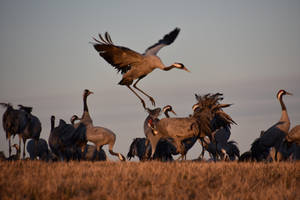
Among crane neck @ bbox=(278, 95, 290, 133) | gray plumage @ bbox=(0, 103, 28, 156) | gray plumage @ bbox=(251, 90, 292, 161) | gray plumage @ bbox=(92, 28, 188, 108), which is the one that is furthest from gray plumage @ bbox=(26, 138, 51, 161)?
crane neck @ bbox=(278, 95, 290, 133)

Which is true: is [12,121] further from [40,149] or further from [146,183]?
[146,183]

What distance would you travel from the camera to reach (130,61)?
13281 mm

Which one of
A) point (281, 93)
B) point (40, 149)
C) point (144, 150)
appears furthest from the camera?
point (40, 149)

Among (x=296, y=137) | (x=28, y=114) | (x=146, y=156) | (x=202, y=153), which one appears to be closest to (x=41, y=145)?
(x=28, y=114)

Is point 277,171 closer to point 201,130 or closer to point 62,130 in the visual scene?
point 201,130

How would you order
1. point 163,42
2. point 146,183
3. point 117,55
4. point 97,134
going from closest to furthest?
point 146,183, point 117,55, point 97,134, point 163,42

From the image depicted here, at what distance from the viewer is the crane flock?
13375mm

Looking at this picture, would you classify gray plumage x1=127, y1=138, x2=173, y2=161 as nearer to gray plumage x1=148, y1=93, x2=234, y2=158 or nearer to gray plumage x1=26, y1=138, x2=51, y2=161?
gray plumage x1=148, y1=93, x2=234, y2=158

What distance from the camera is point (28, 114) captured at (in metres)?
15.7

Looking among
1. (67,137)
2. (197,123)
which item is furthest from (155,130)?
(67,137)

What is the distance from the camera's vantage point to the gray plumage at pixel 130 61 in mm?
12433

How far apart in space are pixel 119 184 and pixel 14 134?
8731 mm

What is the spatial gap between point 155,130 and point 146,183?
21.2ft

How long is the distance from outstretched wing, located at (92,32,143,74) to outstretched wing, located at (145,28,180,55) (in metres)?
0.83
